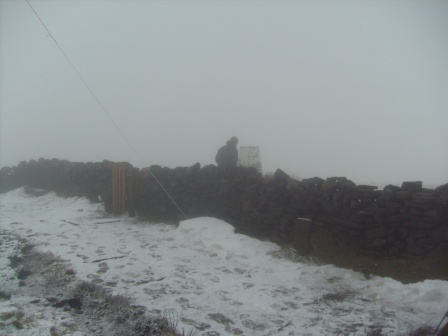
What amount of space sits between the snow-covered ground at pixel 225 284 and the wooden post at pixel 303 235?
51 centimetres

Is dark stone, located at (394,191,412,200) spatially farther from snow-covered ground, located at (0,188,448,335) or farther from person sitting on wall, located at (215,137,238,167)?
person sitting on wall, located at (215,137,238,167)

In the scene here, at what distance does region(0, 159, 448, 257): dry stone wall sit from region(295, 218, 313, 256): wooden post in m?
0.35

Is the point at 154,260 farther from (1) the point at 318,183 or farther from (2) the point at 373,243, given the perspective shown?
(2) the point at 373,243

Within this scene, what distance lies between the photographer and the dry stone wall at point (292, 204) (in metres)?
6.52

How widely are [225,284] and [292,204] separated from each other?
9.76 ft

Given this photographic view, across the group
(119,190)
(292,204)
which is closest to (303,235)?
(292,204)

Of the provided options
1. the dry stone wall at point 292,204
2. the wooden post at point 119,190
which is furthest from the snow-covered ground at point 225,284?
the wooden post at point 119,190

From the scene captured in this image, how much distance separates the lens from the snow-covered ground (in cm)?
491

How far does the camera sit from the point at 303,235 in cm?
782

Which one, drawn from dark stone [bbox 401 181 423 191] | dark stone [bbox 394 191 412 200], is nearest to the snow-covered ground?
dark stone [bbox 394 191 412 200]

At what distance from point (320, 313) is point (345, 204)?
2958 mm

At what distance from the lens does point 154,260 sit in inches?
307

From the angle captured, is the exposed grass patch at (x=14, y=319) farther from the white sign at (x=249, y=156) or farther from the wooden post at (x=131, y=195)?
the white sign at (x=249, y=156)

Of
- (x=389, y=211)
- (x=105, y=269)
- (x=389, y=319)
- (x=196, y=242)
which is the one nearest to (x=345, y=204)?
(x=389, y=211)
